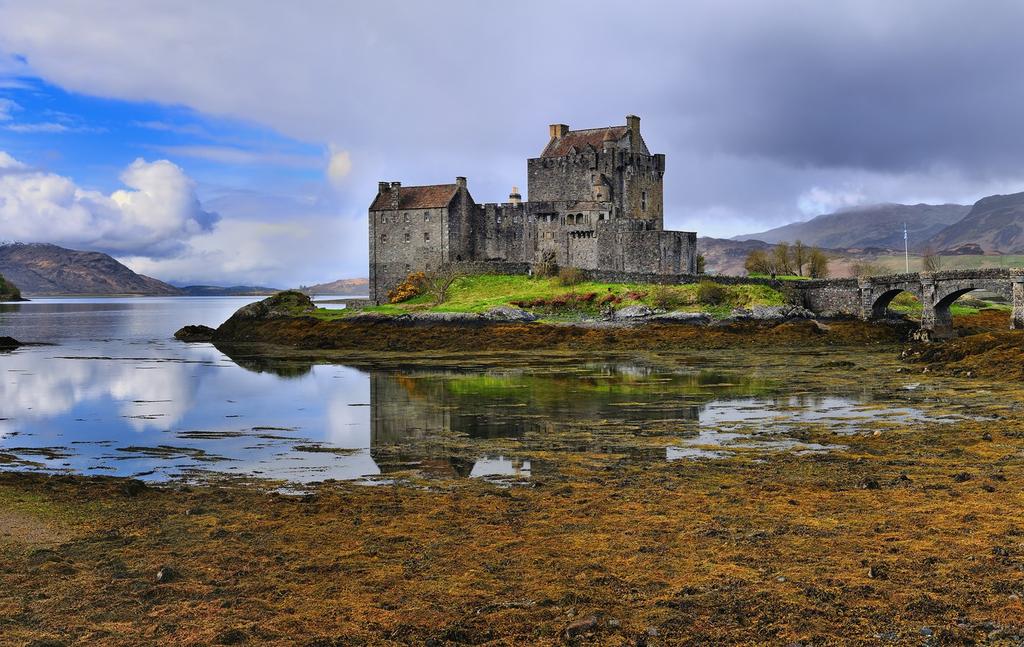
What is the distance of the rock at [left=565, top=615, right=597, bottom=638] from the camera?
8191mm

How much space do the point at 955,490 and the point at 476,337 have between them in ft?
130

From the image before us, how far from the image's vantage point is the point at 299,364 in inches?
1719

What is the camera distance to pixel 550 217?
242 ft

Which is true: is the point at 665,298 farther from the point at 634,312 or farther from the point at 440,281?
the point at 440,281

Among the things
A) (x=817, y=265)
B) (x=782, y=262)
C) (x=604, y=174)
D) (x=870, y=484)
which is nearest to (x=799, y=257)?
(x=782, y=262)

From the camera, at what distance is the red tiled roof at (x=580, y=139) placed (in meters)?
75.9

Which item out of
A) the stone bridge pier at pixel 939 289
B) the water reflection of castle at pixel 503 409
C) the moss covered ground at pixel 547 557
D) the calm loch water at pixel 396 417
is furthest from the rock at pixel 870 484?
the stone bridge pier at pixel 939 289

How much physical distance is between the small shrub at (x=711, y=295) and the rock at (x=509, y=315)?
36.9ft

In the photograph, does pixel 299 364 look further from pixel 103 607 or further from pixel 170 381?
pixel 103 607

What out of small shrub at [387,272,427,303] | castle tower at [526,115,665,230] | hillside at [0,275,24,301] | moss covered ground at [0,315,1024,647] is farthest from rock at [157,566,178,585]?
hillside at [0,275,24,301]

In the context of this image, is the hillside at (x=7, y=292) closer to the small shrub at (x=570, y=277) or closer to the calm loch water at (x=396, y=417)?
the small shrub at (x=570, y=277)

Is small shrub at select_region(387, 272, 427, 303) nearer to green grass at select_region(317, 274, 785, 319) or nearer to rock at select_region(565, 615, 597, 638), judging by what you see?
green grass at select_region(317, 274, 785, 319)

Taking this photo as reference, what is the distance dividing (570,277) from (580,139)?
1968 centimetres

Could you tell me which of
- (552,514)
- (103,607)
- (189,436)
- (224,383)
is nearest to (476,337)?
Result: (224,383)
